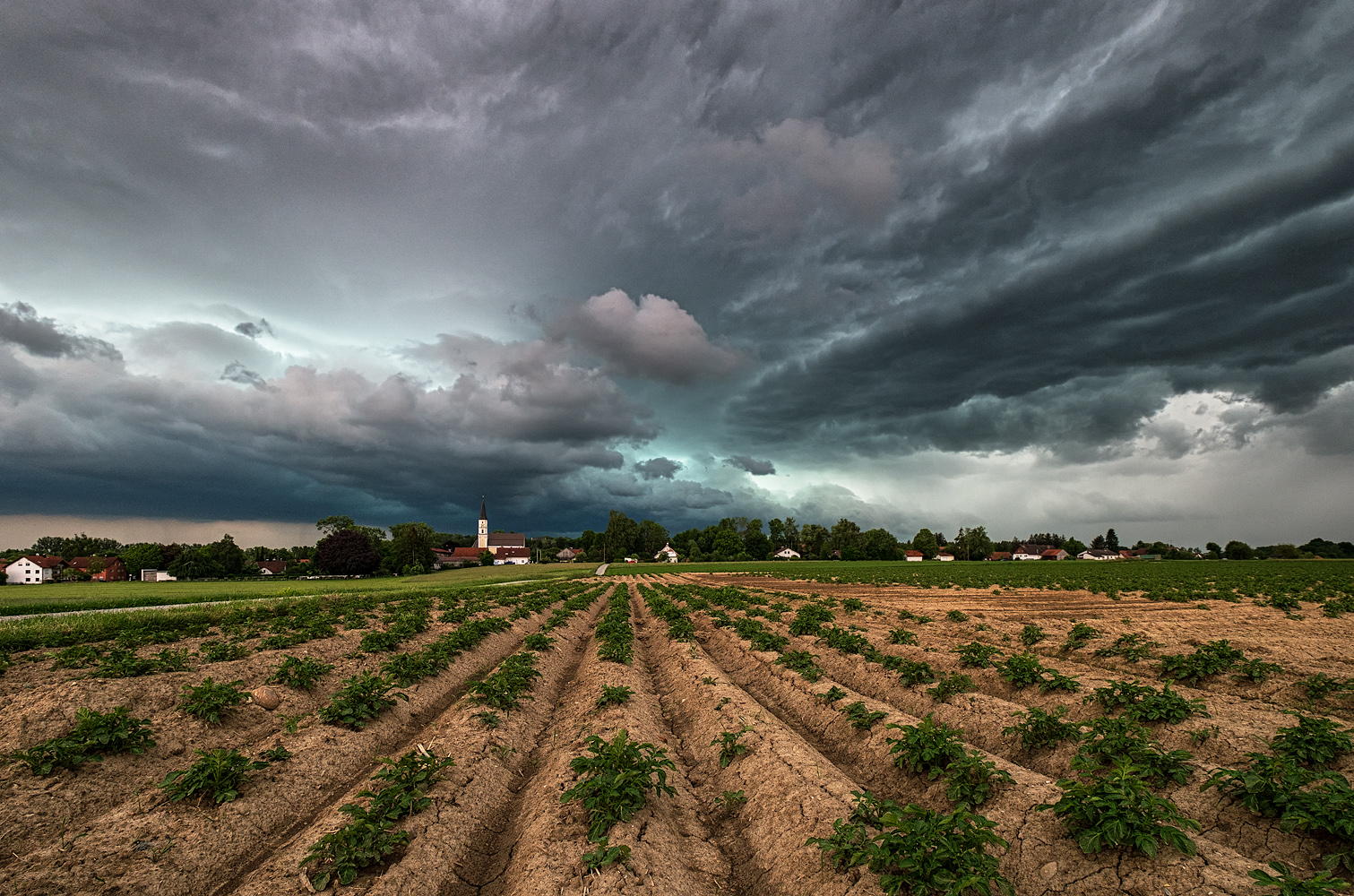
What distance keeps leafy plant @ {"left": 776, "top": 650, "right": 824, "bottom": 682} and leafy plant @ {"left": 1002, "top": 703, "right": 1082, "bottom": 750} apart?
4.89 m

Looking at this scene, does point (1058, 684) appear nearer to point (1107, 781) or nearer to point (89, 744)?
point (1107, 781)

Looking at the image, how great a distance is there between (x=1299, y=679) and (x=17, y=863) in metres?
22.8

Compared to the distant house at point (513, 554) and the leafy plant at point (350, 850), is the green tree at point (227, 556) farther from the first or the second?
the leafy plant at point (350, 850)

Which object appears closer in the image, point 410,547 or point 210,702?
point 210,702

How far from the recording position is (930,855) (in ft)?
16.7

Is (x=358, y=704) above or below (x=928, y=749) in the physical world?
below

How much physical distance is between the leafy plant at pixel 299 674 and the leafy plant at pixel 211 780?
526cm

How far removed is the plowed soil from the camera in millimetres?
6094

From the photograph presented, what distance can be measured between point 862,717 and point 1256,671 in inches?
390

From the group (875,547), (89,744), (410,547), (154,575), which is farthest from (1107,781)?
(875,547)

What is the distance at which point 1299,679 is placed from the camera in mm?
12352

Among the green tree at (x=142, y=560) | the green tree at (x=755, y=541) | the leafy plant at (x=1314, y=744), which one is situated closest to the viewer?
the leafy plant at (x=1314, y=744)

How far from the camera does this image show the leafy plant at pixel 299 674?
1266 centimetres

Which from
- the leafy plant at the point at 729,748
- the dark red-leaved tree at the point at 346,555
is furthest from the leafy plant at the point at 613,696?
the dark red-leaved tree at the point at 346,555
